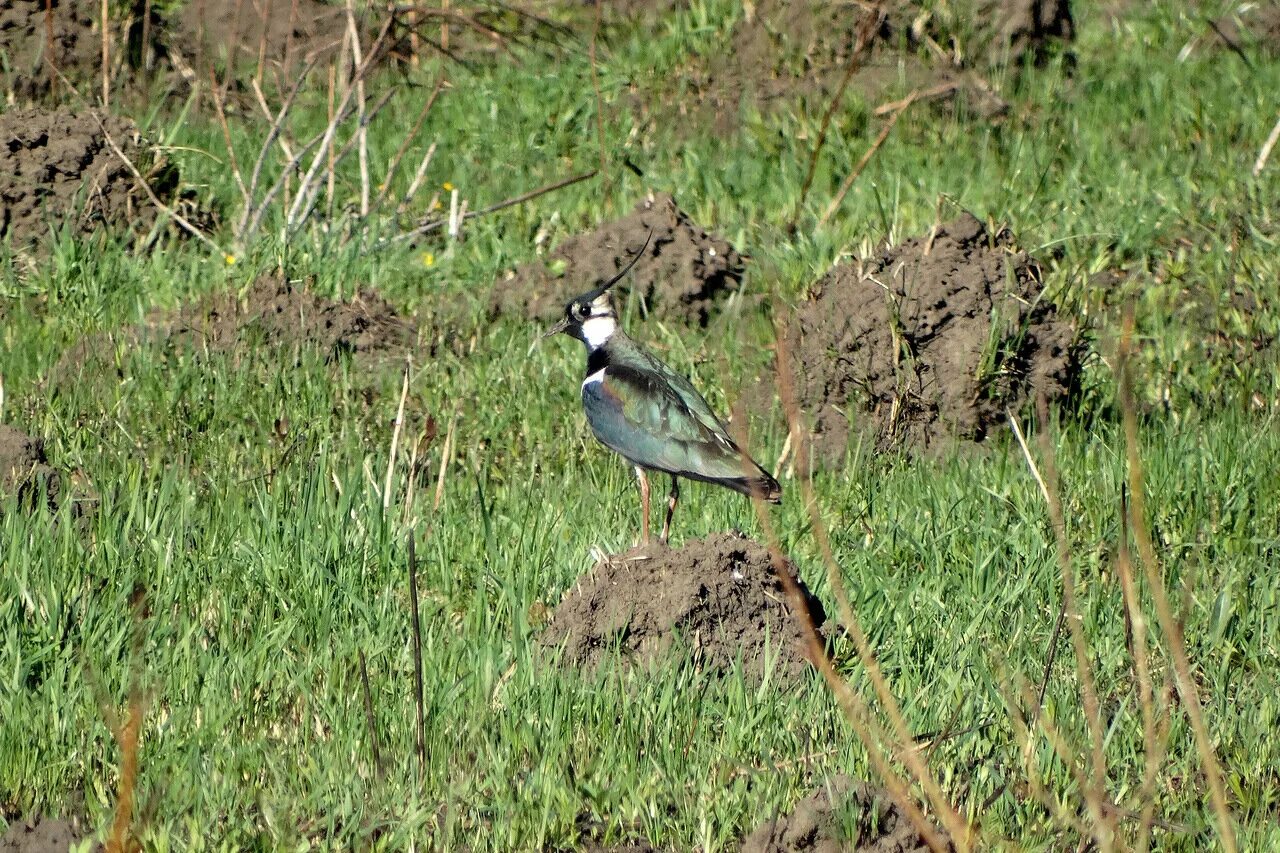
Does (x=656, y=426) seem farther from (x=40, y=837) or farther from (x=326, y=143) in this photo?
(x=326, y=143)

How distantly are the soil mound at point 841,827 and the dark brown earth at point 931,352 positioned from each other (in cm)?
237

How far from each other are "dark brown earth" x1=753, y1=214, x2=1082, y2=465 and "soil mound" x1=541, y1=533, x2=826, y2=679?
152cm

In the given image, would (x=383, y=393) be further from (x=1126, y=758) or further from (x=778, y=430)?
(x=1126, y=758)

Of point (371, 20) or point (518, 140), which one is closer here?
point (518, 140)

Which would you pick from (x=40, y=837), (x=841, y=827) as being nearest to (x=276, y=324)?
(x=40, y=837)

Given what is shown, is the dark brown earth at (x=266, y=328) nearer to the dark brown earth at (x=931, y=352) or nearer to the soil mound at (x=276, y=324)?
the soil mound at (x=276, y=324)

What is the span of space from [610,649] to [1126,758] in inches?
47.2

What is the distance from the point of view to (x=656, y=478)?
561cm

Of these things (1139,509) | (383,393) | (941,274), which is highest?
(1139,509)

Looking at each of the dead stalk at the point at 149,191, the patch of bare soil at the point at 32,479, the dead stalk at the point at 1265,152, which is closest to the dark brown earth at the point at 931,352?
the dead stalk at the point at 1265,152

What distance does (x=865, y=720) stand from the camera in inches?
150

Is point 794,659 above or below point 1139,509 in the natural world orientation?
below

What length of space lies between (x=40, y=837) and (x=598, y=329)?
9.28 feet

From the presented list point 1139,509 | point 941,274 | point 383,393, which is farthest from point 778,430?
point 1139,509
